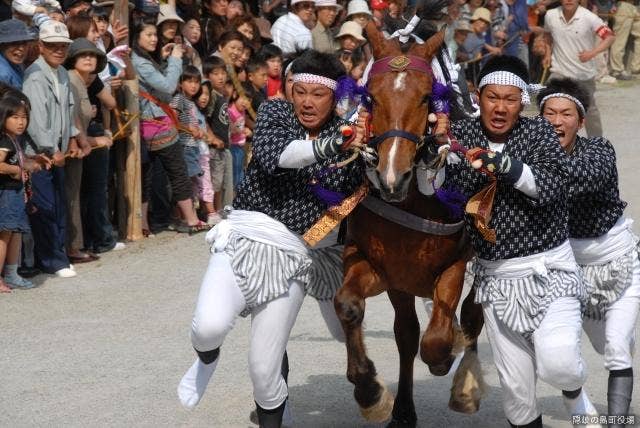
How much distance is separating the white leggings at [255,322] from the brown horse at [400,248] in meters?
0.28

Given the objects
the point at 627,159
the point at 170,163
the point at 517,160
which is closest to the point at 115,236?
the point at 170,163

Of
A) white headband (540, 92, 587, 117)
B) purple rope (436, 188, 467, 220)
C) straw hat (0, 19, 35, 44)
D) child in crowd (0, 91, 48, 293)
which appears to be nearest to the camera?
purple rope (436, 188, 467, 220)

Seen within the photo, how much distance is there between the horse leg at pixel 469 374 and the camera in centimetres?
607

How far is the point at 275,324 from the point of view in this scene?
5.49 m

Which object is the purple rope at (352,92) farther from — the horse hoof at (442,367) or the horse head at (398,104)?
the horse hoof at (442,367)

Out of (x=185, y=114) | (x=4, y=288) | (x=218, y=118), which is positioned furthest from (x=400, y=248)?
(x=218, y=118)

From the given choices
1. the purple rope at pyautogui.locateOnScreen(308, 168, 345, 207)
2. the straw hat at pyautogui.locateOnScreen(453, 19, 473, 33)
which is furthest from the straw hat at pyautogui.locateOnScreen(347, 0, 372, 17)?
the purple rope at pyautogui.locateOnScreen(308, 168, 345, 207)

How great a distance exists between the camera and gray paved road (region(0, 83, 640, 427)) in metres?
6.43

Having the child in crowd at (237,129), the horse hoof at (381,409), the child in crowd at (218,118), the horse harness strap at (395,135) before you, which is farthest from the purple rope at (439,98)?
the child in crowd at (237,129)

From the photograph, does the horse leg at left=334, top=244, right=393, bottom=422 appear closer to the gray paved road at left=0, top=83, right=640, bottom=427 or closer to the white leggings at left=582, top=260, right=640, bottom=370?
the gray paved road at left=0, top=83, right=640, bottom=427

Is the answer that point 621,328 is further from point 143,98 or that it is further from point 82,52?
point 143,98

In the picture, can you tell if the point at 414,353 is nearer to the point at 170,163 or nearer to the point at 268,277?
the point at 268,277

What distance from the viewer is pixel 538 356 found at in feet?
16.8

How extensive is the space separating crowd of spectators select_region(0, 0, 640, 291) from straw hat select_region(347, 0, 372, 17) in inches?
0.8
